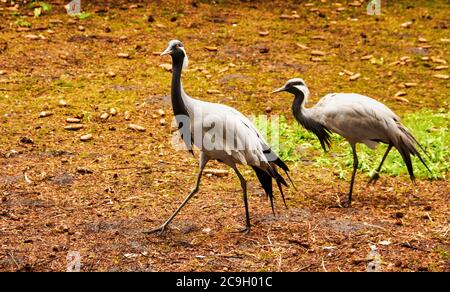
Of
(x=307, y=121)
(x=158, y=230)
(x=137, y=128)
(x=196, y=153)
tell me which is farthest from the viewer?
(x=137, y=128)

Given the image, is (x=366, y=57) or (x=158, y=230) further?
(x=366, y=57)

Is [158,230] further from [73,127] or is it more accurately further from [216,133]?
[73,127]

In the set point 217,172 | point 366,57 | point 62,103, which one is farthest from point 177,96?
point 366,57

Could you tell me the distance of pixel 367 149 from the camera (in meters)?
6.97

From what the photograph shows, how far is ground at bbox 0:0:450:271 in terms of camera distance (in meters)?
4.93

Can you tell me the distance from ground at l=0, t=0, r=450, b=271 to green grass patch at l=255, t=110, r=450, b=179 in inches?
3.8

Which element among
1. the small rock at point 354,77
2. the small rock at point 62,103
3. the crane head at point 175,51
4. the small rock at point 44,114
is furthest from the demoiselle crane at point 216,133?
the small rock at point 354,77

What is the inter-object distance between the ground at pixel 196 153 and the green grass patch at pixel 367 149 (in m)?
0.10

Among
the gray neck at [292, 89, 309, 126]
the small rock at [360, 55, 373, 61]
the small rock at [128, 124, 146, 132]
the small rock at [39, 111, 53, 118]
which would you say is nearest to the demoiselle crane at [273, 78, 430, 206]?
the gray neck at [292, 89, 309, 126]

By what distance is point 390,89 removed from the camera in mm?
8352

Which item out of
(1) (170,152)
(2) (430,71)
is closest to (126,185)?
(1) (170,152)

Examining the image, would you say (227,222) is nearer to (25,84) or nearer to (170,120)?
(170,120)

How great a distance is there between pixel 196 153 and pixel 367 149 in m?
1.62

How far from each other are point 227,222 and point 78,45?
4.54m
